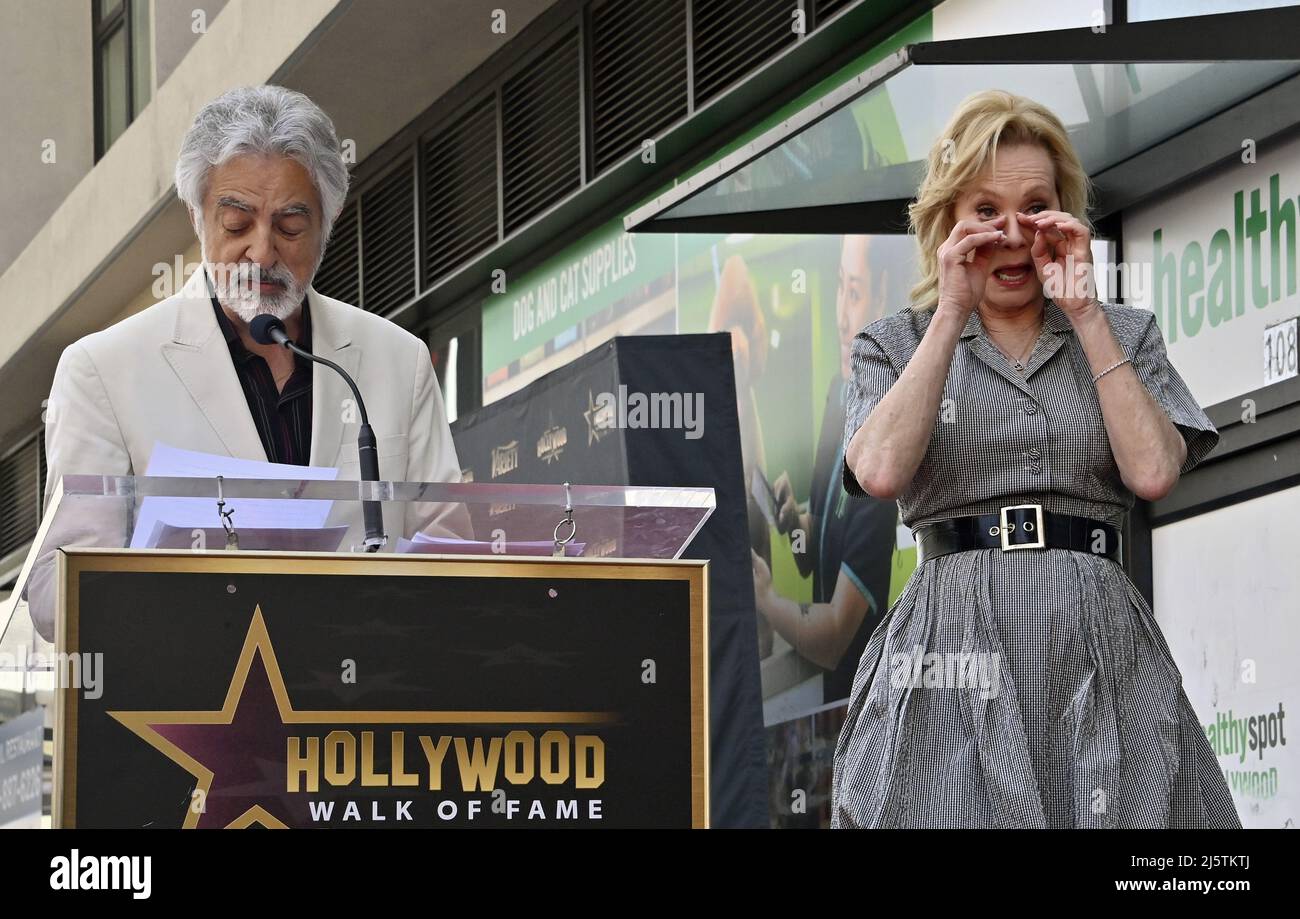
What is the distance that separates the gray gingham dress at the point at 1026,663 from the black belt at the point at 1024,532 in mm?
16

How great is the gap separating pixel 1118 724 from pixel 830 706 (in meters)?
5.47

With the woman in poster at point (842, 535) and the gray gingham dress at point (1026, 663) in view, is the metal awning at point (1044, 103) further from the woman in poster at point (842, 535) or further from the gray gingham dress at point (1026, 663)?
the gray gingham dress at point (1026, 663)

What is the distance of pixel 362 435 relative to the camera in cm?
340

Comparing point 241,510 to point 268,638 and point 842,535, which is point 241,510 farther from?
point 842,535

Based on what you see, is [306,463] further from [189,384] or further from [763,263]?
[763,263]

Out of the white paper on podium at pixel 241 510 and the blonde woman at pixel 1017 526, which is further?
the blonde woman at pixel 1017 526

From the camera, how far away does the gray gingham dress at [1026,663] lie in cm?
325

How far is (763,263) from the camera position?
31.2 ft

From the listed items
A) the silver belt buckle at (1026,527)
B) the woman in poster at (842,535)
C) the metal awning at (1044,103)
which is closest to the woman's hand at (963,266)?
the silver belt buckle at (1026,527)

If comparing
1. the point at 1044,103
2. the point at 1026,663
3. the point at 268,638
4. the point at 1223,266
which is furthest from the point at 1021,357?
the point at 1223,266

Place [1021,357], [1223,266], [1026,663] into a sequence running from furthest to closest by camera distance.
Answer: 1. [1223,266]
2. [1021,357]
3. [1026,663]

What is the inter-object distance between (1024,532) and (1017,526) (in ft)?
0.05

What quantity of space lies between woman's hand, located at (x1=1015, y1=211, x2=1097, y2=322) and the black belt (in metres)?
0.33

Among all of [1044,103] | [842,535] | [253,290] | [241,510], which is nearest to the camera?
[241,510]
